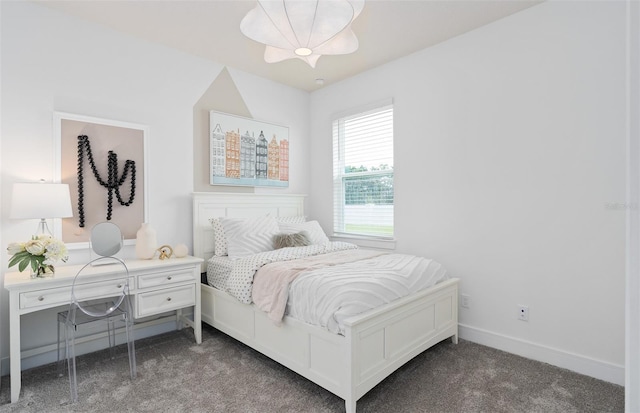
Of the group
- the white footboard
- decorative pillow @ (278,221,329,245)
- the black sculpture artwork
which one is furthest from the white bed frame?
decorative pillow @ (278,221,329,245)

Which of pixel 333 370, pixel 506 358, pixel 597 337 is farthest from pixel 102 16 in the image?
pixel 597 337

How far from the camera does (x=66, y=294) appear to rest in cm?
229

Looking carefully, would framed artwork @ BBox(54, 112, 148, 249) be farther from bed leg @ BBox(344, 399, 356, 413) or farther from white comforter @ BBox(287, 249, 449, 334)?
bed leg @ BBox(344, 399, 356, 413)

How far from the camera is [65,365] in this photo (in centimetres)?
255

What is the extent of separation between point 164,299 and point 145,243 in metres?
0.52

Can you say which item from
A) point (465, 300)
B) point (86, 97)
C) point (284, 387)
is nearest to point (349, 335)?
point (284, 387)

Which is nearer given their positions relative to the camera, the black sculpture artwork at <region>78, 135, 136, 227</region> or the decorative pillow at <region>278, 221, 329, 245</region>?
the black sculpture artwork at <region>78, 135, 136, 227</region>

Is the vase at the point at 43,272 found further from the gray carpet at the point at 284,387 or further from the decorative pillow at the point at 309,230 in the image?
the decorative pillow at the point at 309,230

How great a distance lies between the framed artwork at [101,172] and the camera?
2.70 metres

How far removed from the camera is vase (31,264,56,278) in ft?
7.32

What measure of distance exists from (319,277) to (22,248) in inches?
75.2

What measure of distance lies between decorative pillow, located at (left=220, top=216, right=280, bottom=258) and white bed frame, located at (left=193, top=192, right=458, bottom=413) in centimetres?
36

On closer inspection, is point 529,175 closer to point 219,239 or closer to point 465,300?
point 465,300

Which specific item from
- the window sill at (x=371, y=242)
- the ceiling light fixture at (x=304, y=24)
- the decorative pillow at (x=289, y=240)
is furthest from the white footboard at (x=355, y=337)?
the ceiling light fixture at (x=304, y=24)
